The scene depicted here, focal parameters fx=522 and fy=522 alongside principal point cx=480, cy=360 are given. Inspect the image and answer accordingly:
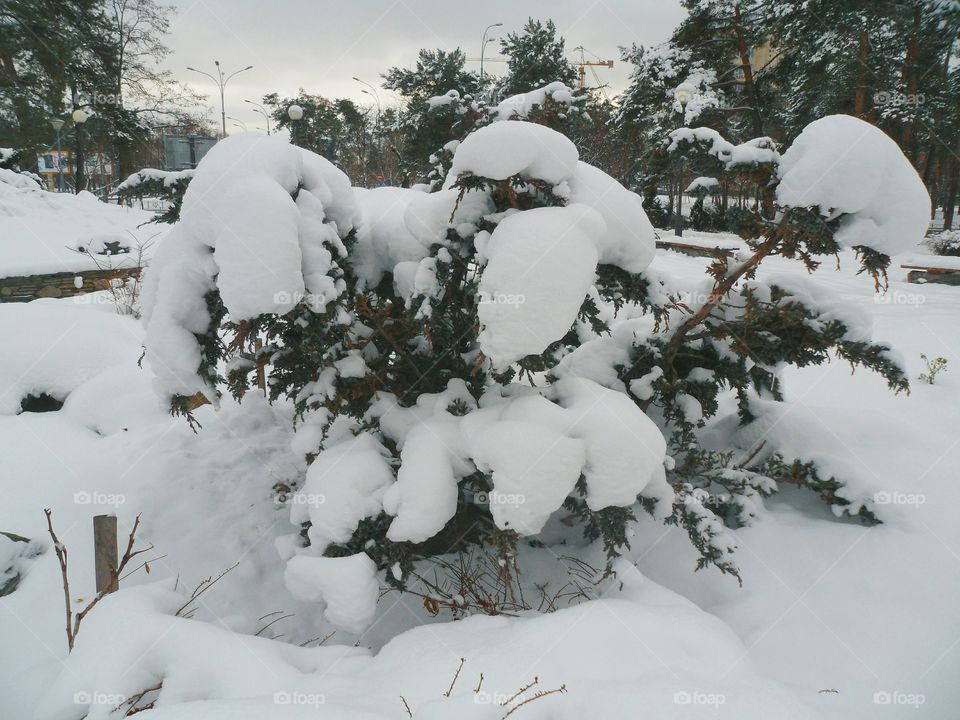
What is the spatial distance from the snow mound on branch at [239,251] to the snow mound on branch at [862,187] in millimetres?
1948

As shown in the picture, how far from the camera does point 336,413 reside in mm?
2453

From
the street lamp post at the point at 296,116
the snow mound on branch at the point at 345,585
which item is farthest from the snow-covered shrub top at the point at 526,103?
the street lamp post at the point at 296,116

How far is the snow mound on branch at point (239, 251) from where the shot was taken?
1864 mm

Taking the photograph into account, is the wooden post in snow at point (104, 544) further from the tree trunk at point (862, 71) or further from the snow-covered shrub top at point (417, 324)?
the tree trunk at point (862, 71)

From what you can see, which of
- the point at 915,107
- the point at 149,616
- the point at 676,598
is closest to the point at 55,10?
the point at 149,616

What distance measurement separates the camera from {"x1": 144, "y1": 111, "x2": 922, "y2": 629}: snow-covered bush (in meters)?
1.91

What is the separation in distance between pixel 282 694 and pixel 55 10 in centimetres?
1958

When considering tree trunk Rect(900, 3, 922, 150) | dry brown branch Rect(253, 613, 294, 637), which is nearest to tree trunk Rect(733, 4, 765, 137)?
tree trunk Rect(900, 3, 922, 150)

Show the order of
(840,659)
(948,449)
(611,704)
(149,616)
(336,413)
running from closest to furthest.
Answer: (611,704) → (149,616) → (840,659) → (336,413) → (948,449)

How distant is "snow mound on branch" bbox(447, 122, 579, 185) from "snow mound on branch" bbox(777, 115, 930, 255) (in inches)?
37.6

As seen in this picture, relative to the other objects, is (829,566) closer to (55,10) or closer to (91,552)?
(91,552)

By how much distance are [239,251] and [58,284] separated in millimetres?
7359

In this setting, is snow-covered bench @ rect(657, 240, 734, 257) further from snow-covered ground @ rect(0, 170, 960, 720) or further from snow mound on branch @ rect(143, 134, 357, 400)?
snow mound on branch @ rect(143, 134, 357, 400)

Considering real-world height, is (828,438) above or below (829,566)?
above
